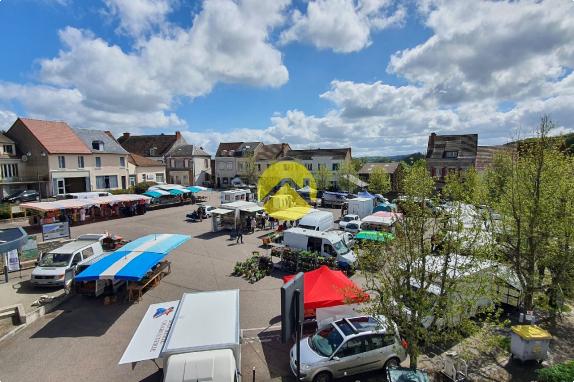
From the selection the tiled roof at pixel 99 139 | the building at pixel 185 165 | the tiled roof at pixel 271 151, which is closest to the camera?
the tiled roof at pixel 99 139

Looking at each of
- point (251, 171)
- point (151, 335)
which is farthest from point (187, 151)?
point (151, 335)

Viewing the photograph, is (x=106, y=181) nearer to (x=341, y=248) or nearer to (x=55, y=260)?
(x=55, y=260)

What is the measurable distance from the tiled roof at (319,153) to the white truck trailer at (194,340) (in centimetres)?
4696

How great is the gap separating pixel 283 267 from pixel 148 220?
17.2m

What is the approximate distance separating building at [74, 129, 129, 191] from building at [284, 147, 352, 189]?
27544 mm

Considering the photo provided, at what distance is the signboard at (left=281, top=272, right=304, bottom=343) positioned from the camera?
486cm

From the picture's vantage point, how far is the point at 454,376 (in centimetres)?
770

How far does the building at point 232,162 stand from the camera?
59375 millimetres

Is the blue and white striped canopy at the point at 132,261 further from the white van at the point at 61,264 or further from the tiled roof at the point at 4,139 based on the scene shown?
the tiled roof at the point at 4,139

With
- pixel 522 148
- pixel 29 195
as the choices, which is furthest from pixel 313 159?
pixel 522 148

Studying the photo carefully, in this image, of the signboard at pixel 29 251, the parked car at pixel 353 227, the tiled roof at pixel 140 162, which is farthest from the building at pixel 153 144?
→ the parked car at pixel 353 227

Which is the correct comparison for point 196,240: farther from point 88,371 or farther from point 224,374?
point 224,374

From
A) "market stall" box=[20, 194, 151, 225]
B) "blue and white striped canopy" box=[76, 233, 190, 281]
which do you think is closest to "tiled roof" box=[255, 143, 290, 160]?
"market stall" box=[20, 194, 151, 225]

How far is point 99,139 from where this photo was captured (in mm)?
40375
